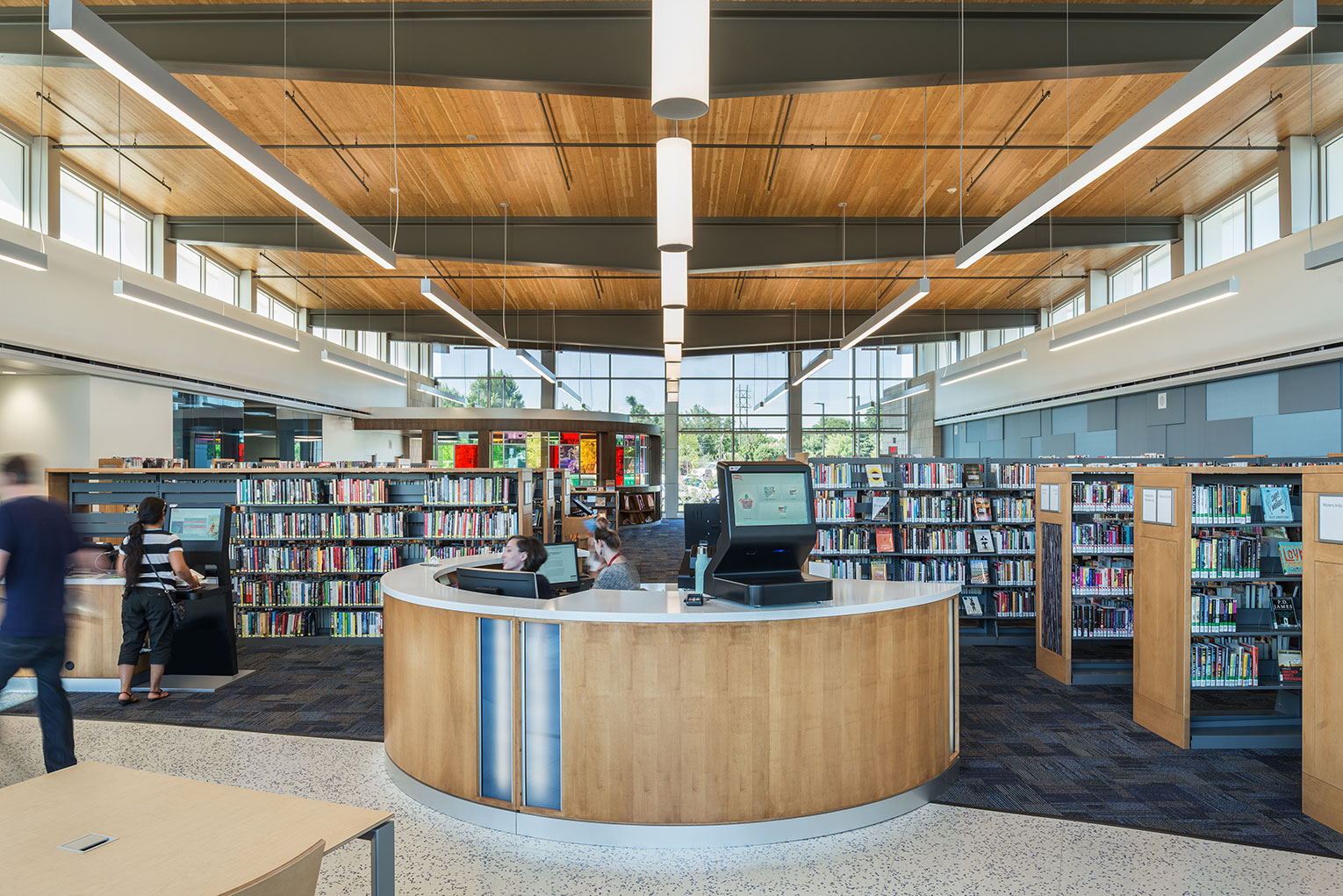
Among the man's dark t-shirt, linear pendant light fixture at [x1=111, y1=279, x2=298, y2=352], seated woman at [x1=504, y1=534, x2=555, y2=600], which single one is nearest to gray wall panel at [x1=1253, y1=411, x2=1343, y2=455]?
seated woman at [x1=504, y1=534, x2=555, y2=600]

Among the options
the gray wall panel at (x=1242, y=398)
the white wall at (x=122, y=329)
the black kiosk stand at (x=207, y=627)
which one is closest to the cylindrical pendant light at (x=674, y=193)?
the black kiosk stand at (x=207, y=627)

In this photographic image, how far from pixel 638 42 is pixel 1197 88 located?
3.64m

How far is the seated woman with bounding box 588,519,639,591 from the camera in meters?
4.61

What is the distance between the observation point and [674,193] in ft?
12.2

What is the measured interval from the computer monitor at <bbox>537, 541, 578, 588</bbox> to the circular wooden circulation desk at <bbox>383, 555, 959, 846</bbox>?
6.41 ft

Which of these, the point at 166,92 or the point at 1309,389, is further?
the point at 1309,389

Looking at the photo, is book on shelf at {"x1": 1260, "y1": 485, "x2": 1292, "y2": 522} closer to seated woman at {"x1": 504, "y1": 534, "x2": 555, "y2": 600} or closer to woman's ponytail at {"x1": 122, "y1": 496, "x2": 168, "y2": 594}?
seated woman at {"x1": 504, "y1": 534, "x2": 555, "y2": 600}

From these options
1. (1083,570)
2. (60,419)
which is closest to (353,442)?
(60,419)

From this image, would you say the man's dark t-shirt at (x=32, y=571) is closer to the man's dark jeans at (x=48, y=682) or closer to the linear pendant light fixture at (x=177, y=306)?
the man's dark jeans at (x=48, y=682)

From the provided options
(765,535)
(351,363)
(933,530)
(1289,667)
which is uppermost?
(351,363)

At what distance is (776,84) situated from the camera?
5598mm

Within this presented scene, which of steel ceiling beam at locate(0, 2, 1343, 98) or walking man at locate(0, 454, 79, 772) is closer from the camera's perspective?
walking man at locate(0, 454, 79, 772)

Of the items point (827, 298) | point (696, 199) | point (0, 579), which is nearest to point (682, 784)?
point (0, 579)

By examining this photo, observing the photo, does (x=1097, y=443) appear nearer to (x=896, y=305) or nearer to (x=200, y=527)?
(x=896, y=305)
